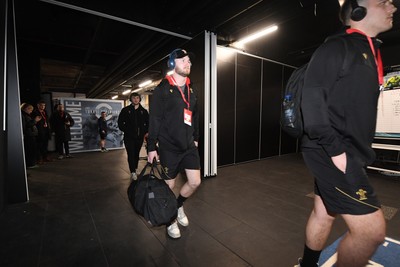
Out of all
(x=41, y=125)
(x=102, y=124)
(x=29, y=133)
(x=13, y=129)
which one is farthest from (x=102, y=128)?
(x=13, y=129)

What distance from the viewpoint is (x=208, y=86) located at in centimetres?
390

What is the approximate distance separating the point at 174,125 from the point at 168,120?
0.08 metres

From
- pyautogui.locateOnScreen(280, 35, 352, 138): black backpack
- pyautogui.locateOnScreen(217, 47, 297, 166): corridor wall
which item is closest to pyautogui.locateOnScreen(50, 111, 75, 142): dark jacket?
pyautogui.locateOnScreen(217, 47, 297, 166): corridor wall

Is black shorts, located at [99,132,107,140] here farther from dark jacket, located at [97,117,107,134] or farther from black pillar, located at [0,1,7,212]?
black pillar, located at [0,1,7,212]

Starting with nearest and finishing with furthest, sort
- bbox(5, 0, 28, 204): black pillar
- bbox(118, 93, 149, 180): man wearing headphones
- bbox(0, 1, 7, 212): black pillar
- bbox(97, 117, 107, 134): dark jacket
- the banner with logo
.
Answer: bbox(0, 1, 7, 212): black pillar
bbox(5, 0, 28, 204): black pillar
bbox(118, 93, 149, 180): man wearing headphones
the banner with logo
bbox(97, 117, 107, 134): dark jacket

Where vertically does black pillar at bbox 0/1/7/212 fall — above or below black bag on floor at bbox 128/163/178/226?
above

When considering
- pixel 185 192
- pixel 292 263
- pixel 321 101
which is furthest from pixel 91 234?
pixel 321 101

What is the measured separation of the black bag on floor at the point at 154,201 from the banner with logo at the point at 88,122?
270 inches

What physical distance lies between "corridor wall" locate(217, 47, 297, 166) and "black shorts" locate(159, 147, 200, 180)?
279cm

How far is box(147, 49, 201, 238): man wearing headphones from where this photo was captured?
1.88 metres

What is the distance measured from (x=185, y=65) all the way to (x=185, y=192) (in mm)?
1252

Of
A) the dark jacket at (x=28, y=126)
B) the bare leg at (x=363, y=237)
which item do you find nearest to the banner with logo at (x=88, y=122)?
the dark jacket at (x=28, y=126)

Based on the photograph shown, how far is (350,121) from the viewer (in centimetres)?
94

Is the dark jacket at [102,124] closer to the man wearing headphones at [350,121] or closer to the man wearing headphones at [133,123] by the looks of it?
the man wearing headphones at [133,123]
